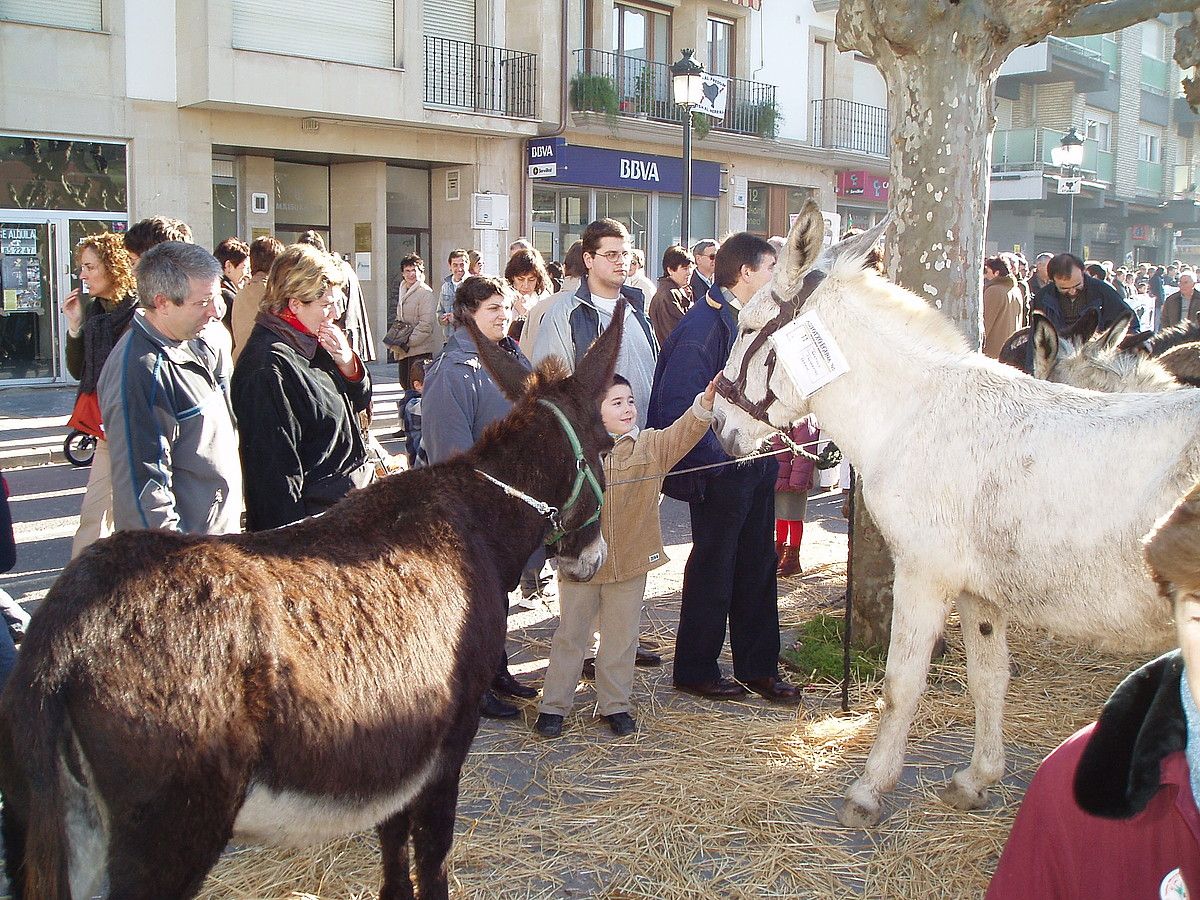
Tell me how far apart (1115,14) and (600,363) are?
16.3ft

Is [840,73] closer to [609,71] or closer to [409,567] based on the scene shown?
[609,71]

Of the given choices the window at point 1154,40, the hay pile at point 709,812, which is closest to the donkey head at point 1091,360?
the hay pile at point 709,812

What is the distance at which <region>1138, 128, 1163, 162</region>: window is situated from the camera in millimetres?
43719

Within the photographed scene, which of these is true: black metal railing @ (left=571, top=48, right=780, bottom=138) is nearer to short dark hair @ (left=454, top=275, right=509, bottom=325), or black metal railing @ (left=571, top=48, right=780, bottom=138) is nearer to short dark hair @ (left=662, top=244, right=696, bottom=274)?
short dark hair @ (left=662, top=244, right=696, bottom=274)

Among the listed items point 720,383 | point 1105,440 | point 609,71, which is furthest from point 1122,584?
point 609,71

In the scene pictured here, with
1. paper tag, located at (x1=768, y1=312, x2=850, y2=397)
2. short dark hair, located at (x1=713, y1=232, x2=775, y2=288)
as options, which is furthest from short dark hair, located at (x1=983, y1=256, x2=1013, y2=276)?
paper tag, located at (x1=768, y1=312, x2=850, y2=397)

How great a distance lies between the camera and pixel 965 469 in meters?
3.64

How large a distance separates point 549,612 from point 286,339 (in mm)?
2964

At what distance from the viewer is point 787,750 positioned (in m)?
4.52

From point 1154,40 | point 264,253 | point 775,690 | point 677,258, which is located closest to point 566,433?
point 775,690

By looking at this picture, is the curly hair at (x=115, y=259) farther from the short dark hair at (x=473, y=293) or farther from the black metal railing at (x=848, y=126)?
the black metal railing at (x=848, y=126)

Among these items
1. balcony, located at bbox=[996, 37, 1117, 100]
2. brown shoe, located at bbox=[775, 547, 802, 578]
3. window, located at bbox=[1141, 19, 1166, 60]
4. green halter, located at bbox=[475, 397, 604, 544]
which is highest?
window, located at bbox=[1141, 19, 1166, 60]

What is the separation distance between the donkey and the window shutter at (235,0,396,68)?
1615 centimetres

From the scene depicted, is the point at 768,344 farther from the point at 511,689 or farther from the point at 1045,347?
the point at 511,689
